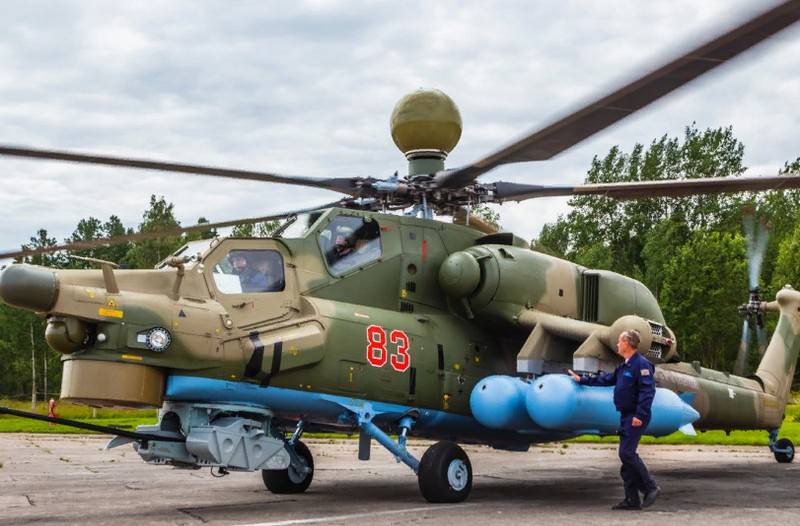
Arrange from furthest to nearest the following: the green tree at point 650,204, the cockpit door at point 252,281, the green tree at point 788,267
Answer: the green tree at point 650,204 → the green tree at point 788,267 → the cockpit door at point 252,281

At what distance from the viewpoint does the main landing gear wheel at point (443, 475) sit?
31.3 feet

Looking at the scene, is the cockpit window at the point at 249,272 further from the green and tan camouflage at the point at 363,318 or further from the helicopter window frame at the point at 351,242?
the helicopter window frame at the point at 351,242

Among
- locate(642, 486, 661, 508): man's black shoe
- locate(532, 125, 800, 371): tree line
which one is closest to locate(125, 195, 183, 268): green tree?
locate(532, 125, 800, 371): tree line

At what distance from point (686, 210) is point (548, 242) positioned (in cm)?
990

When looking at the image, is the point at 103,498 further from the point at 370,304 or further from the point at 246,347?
the point at 370,304

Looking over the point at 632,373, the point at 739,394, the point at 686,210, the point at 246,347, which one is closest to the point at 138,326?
the point at 246,347

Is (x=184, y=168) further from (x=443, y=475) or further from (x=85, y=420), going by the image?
(x=85, y=420)

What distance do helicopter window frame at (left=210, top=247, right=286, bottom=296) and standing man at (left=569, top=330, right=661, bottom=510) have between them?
3892 millimetres

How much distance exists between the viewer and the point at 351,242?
35.0 feet

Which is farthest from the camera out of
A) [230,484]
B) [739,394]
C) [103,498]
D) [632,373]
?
[739,394]

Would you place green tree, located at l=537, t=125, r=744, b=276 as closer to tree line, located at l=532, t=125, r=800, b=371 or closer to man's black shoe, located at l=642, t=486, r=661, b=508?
tree line, located at l=532, t=125, r=800, b=371

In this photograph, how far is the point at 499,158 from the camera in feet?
30.5

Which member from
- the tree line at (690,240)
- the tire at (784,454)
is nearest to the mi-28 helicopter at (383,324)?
the tire at (784,454)

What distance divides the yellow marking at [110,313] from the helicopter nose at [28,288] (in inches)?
17.4
